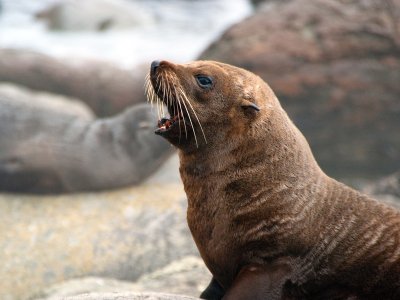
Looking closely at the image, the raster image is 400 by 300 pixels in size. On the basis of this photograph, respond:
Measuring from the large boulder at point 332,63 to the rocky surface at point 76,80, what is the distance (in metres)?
2.49

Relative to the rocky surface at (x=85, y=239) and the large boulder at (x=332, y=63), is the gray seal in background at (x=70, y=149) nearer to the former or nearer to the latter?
the rocky surface at (x=85, y=239)

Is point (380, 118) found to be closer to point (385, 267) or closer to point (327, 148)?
point (327, 148)

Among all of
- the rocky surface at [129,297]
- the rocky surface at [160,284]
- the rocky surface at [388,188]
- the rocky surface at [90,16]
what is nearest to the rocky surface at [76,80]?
the rocky surface at [388,188]

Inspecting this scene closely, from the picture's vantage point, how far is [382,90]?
11.3 meters

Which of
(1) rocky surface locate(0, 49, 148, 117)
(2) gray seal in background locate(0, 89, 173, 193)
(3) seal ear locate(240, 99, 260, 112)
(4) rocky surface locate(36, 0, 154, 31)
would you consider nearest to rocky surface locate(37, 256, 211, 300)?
(3) seal ear locate(240, 99, 260, 112)

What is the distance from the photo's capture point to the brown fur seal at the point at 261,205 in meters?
4.21

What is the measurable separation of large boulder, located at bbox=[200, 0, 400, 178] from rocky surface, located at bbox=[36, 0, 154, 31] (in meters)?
9.09

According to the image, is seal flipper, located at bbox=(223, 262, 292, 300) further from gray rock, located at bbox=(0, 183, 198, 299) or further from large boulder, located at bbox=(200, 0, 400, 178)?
large boulder, located at bbox=(200, 0, 400, 178)

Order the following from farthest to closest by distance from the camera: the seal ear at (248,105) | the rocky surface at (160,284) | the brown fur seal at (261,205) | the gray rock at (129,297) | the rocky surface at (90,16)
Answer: the rocky surface at (90,16) → the rocky surface at (160,284) → the seal ear at (248,105) → the gray rock at (129,297) → the brown fur seal at (261,205)

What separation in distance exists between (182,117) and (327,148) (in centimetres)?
754

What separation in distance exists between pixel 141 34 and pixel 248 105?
52.5 ft

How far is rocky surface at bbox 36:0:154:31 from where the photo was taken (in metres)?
20.0

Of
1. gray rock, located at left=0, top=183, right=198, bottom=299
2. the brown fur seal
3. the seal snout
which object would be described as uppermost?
the seal snout

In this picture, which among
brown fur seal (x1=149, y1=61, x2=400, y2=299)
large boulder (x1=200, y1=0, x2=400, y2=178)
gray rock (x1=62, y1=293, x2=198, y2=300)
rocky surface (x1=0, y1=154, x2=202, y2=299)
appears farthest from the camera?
large boulder (x1=200, y1=0, x2=400, y2=178)
